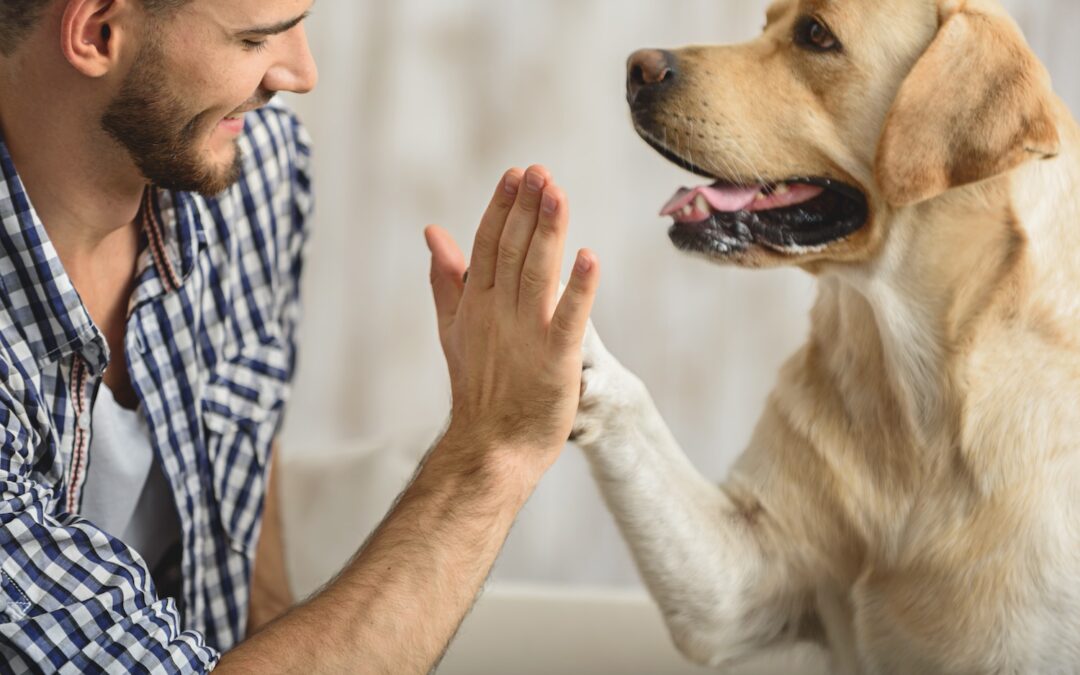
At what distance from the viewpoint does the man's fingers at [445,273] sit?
4.39ft

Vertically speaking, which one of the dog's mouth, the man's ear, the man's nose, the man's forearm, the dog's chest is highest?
the man's ear

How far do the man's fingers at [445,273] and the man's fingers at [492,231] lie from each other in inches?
4.5

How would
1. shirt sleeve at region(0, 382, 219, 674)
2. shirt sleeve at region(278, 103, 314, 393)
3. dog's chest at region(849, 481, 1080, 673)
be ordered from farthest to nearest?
shirt sleeve at region(278, 103, 314, 393) → dog's chest at region(849, 481, 1080, 673) → shirt sleeve at region(0, 382, 219, 674)

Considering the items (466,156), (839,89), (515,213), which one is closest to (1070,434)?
(839,89)

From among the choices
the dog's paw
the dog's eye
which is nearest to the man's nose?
the dog's paw

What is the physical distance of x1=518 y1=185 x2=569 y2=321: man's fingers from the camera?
112cm

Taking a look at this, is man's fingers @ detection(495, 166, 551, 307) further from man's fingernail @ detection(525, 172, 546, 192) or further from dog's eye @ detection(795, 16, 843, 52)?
dog's eye @ detection(795, 16, 843, 52)

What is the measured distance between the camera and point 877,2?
1.27 metres

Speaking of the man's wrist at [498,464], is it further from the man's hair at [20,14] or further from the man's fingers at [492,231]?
the man's hair at [20,14]

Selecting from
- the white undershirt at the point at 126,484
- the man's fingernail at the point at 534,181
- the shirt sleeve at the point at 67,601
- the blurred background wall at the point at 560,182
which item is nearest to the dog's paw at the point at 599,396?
the man's fingernail at the point at 534,181

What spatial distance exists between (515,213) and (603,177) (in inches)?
46.0

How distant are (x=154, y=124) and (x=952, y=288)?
94 centimetres

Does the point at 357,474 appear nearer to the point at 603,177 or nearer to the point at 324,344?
the point at 324,344

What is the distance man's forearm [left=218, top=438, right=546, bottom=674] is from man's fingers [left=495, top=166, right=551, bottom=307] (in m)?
0.18
